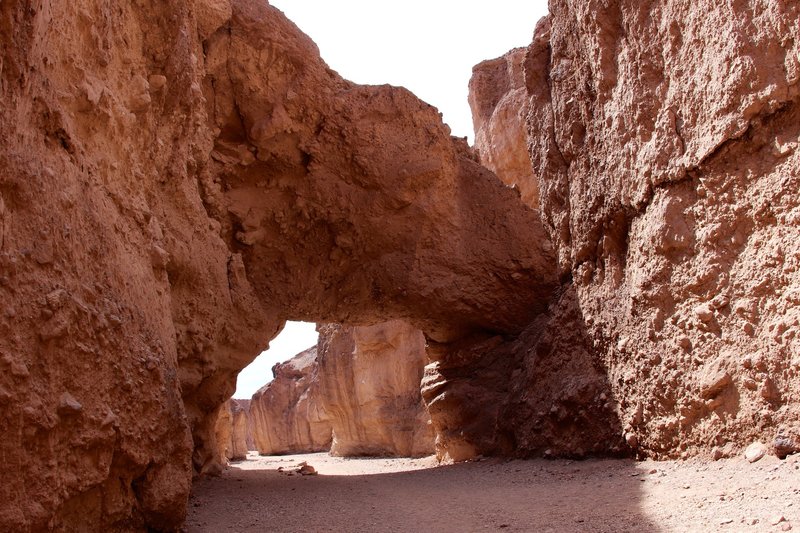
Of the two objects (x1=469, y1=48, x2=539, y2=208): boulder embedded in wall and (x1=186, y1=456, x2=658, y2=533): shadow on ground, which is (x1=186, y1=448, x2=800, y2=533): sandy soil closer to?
(x1=186, y1=456, x2=658, y2=533): shadow on ground

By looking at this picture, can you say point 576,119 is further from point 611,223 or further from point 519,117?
point 519,117

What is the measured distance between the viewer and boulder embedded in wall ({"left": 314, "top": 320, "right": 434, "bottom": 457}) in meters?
14.2

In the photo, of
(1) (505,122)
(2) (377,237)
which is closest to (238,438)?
(1) (505,122)

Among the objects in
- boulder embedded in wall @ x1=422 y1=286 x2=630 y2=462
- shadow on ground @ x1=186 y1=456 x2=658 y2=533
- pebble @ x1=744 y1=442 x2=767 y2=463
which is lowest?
shadow on ground @ x1=186 y1=456 x2=658 y2=533

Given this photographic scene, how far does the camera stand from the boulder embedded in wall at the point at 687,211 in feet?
12.1

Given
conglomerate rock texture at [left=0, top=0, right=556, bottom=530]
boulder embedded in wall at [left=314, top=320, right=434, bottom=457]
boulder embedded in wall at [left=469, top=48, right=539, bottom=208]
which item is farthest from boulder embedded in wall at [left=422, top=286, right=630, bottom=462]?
boulder embedded in wall at [left=314, top=320, right=434, bottom=457]

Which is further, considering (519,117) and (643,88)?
(519,117)

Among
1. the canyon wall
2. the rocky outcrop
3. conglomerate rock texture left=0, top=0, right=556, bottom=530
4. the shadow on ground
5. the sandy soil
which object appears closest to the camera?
conglomerate rock texture left=0, top=0, right=556, bottom=530

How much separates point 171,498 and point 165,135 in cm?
283

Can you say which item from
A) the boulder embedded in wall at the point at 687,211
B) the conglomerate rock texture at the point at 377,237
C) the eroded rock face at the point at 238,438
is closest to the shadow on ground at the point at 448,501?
the conglomerate rock texture at the point at 377,237

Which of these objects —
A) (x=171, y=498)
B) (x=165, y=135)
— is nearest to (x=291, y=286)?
(x=165, y=135)

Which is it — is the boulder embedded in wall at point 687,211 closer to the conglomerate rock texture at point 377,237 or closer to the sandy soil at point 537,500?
the conglomerate rock texture at point 377,237

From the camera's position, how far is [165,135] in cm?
522

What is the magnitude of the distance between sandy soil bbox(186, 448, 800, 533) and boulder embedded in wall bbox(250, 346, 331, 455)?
1266cm
